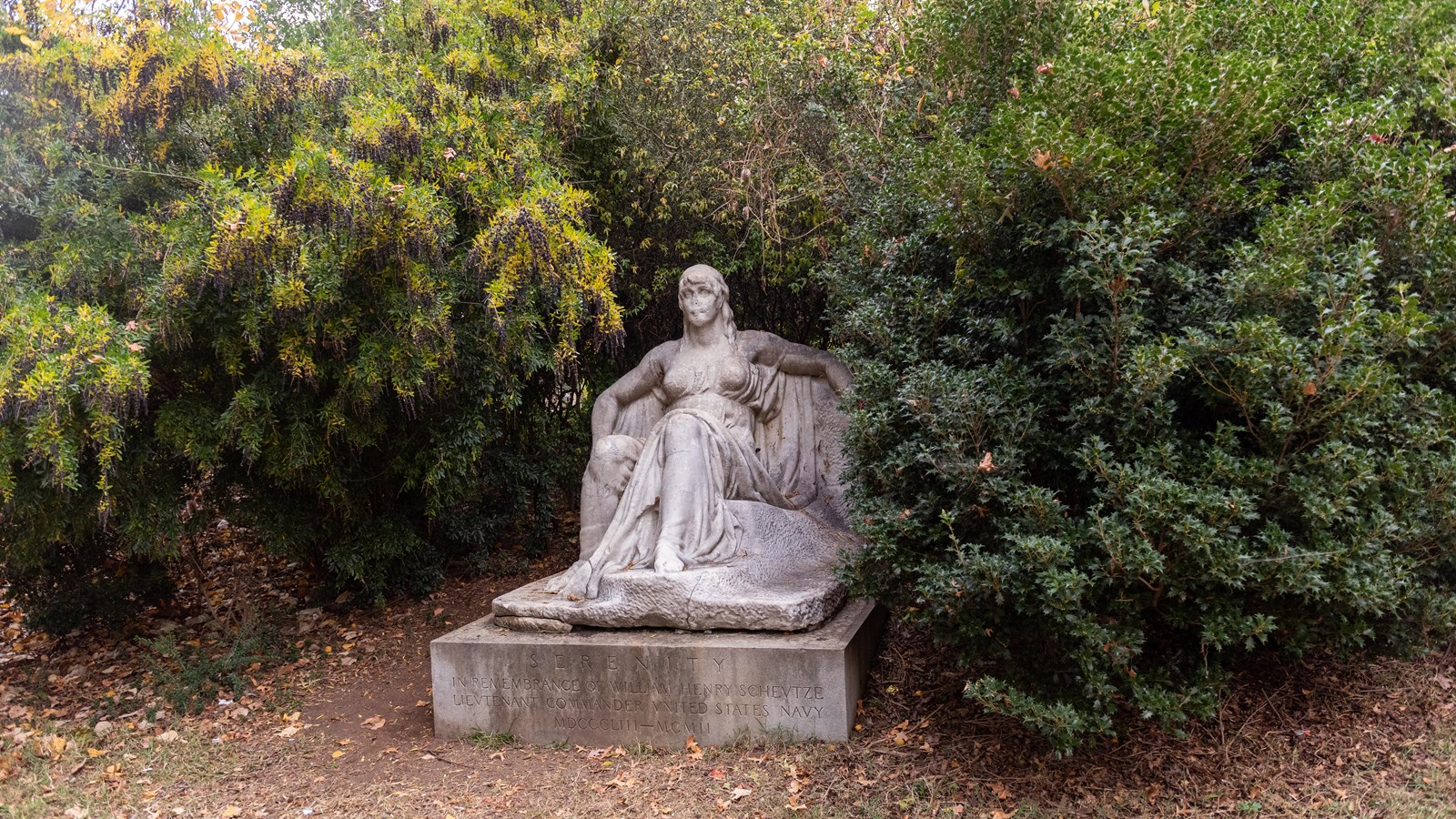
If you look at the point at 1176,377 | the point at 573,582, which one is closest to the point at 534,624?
the point at 573,582

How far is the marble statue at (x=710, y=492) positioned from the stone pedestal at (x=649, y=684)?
15 cm

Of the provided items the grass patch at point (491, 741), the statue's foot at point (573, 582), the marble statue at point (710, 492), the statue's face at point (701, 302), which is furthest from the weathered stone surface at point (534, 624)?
the statue's face at point (701, 302)

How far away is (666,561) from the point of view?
4707 millimetres

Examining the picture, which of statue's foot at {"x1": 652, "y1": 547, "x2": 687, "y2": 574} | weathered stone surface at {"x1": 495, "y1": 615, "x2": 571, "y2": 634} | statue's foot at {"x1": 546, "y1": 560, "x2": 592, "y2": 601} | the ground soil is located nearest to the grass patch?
the ground soil

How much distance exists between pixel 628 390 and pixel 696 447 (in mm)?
994

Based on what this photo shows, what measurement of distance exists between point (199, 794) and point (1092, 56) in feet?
16.2

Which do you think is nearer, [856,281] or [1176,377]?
[1176,377]

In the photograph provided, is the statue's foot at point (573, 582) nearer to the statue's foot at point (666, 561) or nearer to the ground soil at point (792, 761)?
the statue's foot at point (666, 561)

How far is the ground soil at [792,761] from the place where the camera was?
3787mm

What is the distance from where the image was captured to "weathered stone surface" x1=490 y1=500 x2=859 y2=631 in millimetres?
4500

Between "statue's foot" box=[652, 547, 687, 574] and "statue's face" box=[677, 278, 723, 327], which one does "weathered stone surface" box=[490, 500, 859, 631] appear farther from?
"statue's face" box=[677, 278, 723, 327]

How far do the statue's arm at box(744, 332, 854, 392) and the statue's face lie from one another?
0.31 m

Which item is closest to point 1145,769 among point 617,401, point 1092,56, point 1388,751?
point 1388,751

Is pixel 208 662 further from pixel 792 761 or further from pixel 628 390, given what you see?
pixel 792 761
